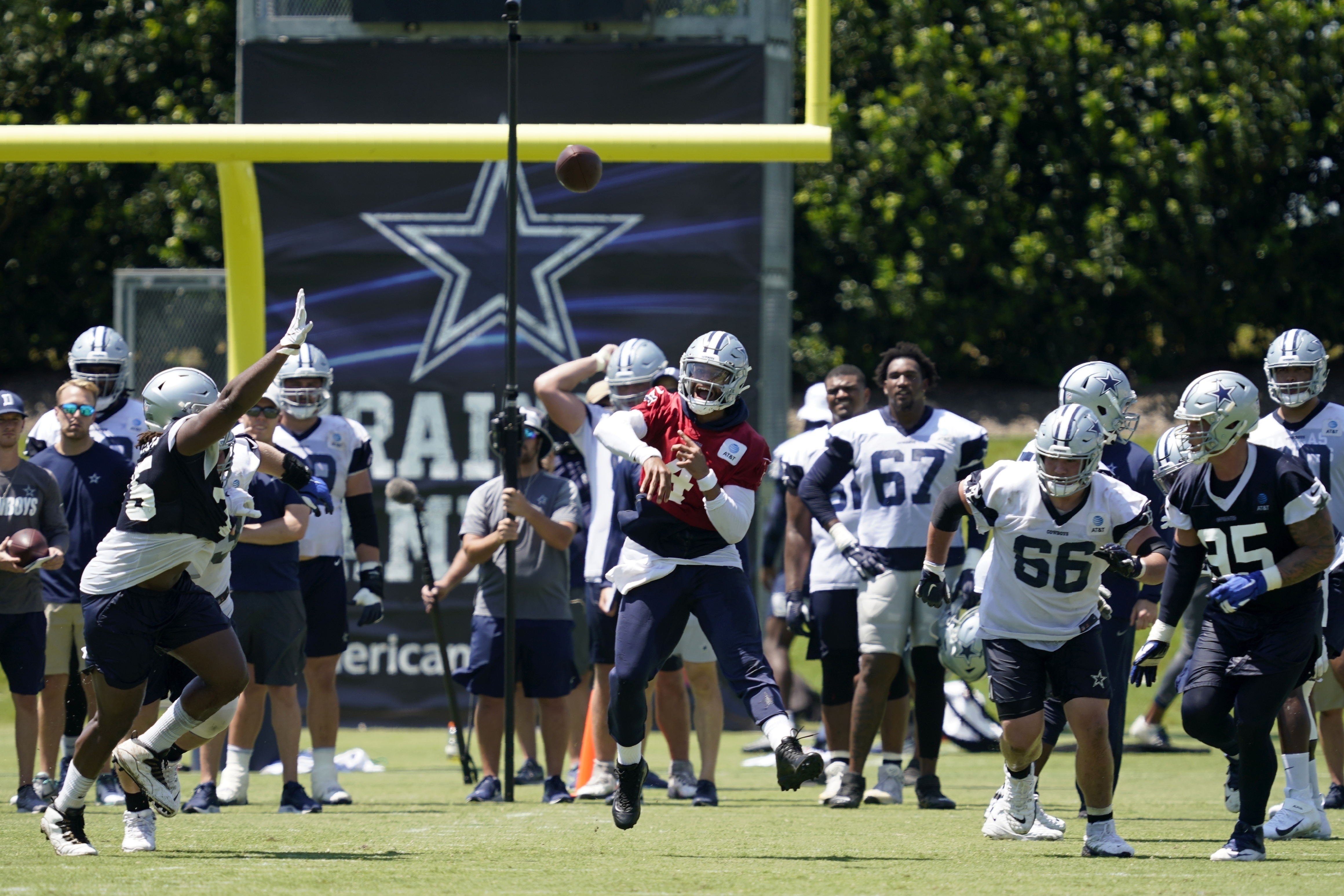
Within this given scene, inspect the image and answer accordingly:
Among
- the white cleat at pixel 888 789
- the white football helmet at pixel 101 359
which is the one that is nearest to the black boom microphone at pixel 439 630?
the white football helmet at pixel 101 359

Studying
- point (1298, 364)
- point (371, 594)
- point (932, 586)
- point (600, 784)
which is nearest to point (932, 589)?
point (932, 586)

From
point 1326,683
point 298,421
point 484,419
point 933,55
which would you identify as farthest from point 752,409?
point 933,55

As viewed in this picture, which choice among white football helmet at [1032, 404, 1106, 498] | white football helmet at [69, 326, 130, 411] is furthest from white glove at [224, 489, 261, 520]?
white football helmet at [1032, 404, 1106, 498]

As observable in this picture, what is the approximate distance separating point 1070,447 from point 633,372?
102 inches

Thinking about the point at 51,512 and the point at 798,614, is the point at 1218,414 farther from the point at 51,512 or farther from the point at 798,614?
the point at 51,512

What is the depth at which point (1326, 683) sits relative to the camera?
24.1 ft

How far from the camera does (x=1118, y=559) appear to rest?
19.3 feet

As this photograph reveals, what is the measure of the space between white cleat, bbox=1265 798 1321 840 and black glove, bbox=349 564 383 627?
412 centimetres

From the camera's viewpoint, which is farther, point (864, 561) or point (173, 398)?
point (864, 561)

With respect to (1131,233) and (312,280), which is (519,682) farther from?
(1131,233)

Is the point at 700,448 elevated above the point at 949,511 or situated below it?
above

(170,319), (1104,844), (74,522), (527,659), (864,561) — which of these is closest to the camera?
(1104,844)

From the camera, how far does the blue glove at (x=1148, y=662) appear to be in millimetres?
6004

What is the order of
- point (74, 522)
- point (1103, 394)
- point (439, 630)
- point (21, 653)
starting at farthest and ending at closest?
point (439, 630)
point (74, 522)
point (21, 653)
point (1103, 394)
